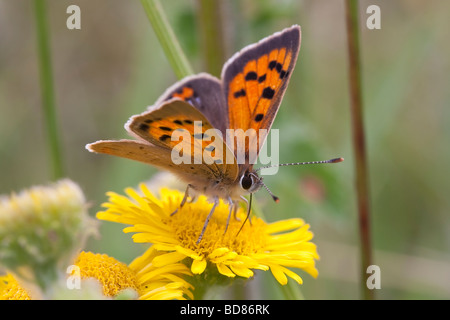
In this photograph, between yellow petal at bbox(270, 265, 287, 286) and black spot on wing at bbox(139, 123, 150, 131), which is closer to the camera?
yellow petal at bbox(270, 265, 287, 286)

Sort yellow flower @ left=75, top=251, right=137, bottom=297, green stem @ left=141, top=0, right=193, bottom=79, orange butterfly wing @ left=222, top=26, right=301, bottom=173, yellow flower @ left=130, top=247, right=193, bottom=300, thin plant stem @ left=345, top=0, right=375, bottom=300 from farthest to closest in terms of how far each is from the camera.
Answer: thin plant stem @ left=345, top=0, right=375, bottom=300
orange butterfly wing @ left=222, top=26, right=301, bottom=173
green stem @ left=141, top=0, right=193, bottom=79
yellow flower @ left=75, top=251, right=137, bottom=297
yellow flower @ left=130, top=247, right=193, bottom=300

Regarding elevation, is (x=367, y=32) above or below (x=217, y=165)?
above

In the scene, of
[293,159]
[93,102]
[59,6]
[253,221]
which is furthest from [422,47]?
[59,6]

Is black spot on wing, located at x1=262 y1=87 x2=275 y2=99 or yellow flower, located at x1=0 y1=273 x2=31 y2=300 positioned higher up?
black spot on wing, located at x1=262 y1=87 x2=275 y2=99

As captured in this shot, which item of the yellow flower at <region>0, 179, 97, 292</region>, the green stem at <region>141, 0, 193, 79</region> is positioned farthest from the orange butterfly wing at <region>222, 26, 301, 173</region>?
the yellow flower at <region>0, 179, 97, 292</region>

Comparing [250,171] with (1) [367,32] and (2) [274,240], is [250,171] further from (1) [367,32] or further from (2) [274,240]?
(1) [367,32]

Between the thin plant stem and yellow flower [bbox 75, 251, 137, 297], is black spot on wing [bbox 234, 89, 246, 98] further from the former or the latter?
yellow flower [bbox 75, 251, 137, 297]
